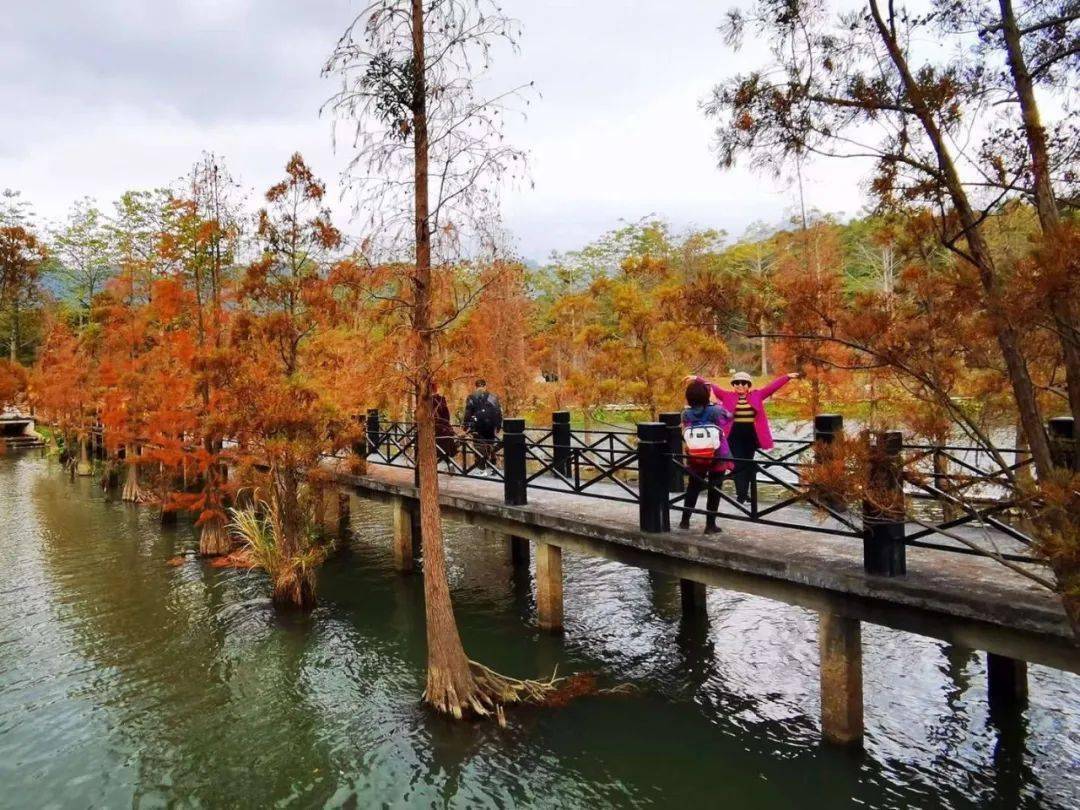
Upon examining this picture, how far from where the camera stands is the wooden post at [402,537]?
12344 millimetres

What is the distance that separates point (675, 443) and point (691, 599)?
2.15 m

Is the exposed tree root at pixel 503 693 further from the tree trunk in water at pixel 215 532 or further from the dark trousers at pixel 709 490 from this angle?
the tree trunk in water at pixel 215 532

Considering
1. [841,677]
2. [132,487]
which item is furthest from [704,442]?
[132,487]

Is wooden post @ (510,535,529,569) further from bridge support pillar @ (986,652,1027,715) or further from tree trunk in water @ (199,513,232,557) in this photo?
bridge support pillar @ (986,652,1027,715)

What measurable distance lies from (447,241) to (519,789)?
16.0ft

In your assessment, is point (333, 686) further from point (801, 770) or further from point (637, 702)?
point (801, 770)

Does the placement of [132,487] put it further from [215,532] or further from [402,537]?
[402,537]

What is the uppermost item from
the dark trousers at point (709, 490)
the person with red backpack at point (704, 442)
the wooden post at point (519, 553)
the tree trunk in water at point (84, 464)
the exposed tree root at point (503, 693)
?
the person with red backpack at point (704, 442)

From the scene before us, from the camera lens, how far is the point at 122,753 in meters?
6.55

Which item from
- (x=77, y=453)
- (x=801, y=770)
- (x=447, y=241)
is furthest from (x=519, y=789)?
(x=77, y=453)

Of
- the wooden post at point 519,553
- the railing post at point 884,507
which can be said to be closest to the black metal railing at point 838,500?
the railing post at point 884,507

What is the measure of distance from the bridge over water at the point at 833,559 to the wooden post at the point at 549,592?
18 millimetres

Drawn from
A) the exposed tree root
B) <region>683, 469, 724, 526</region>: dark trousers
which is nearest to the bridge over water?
<region>683, 469, 724, 526</region>: dark trousers

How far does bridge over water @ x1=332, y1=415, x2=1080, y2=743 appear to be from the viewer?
4891mm
